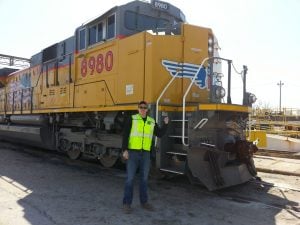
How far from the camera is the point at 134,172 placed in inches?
232

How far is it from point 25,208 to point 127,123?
2.02 meters

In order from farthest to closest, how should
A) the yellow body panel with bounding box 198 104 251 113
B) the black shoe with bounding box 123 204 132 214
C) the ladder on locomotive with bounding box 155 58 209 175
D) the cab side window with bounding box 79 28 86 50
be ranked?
1. the cab side window with bounding box 79 28 86 50
2. the ladder on locomotive with bounding box 155 58 209 175
3. the yellow body panel with bounding box 198 104 251 113
4. the black shoe with bounding box 123 204 132 214

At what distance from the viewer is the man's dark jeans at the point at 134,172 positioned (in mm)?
5762

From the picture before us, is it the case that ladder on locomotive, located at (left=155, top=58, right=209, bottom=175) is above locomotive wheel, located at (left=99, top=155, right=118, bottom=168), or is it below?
above

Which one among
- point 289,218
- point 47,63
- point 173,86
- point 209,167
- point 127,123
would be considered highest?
point 47,63

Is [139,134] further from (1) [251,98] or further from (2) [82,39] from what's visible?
(2) [82,39]

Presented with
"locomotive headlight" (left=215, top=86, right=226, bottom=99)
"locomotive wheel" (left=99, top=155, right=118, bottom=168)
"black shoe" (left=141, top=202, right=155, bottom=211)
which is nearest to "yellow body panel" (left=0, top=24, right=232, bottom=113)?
"locomotive headlight" (left=215, top=86, right=226, bottom=99)

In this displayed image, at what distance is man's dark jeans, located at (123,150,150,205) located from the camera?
576cm

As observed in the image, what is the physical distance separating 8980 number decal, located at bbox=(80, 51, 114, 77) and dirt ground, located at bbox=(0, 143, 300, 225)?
97.1 inches

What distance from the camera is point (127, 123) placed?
589 centimetres

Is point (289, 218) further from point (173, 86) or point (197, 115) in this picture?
point (173, 86)

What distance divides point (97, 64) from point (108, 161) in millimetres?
2474

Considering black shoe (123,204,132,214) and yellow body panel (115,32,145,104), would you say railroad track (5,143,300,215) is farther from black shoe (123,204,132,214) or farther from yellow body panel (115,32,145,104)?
yellow body panel (115,32,145,104)

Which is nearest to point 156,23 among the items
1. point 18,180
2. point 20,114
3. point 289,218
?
point 18,180
